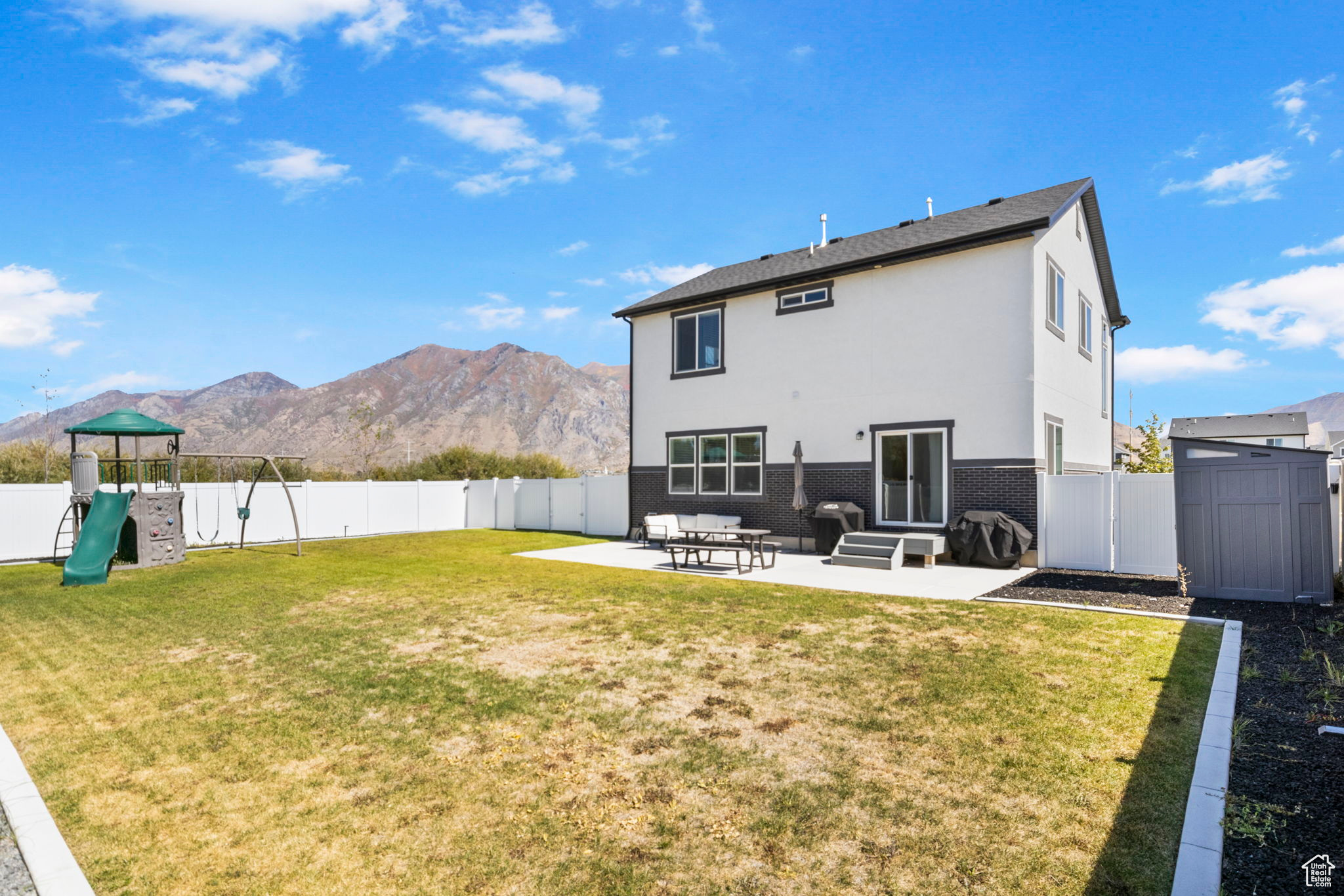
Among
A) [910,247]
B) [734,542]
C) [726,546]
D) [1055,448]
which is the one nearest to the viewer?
[726,546]

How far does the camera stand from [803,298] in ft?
51.5

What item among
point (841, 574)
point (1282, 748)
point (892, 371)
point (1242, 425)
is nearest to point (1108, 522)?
point (841, 574)

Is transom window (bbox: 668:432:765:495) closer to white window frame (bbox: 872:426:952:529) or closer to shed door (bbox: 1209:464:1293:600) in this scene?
white window frame (bbox: 872:426:952:529)

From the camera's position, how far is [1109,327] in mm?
19969

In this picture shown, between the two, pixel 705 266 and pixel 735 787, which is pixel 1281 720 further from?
pixel 705 266

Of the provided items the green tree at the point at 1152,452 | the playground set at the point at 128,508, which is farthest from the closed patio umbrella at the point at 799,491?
the playground set at the point at 128,508

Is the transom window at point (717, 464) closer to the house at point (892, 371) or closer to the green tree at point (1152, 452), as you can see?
the house at point (892, 371)

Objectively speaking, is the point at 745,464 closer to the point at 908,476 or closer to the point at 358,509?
the point at 908,476

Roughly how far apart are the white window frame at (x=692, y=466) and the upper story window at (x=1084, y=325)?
376 inches

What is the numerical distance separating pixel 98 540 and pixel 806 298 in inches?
597

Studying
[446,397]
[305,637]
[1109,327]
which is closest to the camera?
[305,637]

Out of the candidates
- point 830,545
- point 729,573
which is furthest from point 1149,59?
point 729,573

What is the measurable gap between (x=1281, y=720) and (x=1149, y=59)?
13.5m

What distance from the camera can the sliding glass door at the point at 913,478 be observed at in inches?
535
